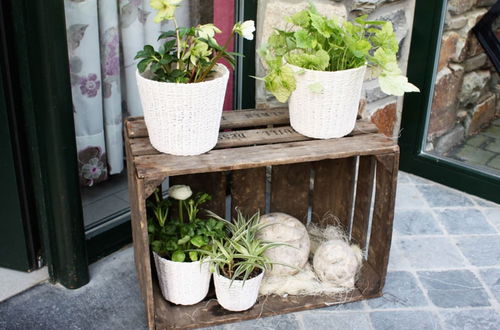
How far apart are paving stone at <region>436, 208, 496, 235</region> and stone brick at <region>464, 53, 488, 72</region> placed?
27.1 inches

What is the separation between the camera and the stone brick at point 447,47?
295cm

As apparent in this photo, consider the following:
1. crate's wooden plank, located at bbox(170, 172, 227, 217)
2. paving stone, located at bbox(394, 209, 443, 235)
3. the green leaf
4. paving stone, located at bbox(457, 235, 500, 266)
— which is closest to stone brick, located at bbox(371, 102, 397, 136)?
paving stone, located at bbox(394, 209, 443, 235)

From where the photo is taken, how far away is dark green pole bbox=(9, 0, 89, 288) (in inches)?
75.3

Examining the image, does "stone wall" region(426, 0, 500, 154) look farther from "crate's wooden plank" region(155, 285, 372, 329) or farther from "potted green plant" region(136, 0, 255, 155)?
"potted green plant" region(136, 0, 255, 155)

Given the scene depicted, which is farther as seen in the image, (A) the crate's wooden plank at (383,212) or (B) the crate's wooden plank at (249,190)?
(B) the crate's wooden plank at (249,190)

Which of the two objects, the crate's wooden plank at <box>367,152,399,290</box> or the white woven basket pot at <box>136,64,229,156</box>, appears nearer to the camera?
the white woven basket pot at <box>136,64,229,156</box>

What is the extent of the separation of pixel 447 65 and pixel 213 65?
1560 millimetres

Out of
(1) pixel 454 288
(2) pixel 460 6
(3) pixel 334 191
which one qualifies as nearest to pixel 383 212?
(3) pixel 334 191

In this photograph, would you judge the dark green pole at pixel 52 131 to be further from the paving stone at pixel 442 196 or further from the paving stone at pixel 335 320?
the paving stone at pixel 442 196

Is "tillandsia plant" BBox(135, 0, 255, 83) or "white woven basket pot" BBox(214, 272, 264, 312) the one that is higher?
"tillandsia plant" BBox(135, 0, 255, 83)

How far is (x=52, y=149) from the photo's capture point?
205 centimetres

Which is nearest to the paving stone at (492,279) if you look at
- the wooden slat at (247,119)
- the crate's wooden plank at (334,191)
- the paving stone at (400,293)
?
the paving stone at (400,293)

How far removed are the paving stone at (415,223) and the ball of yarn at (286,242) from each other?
598 mm

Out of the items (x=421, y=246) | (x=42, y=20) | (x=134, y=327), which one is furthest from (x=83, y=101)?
(x=421, y=246)
